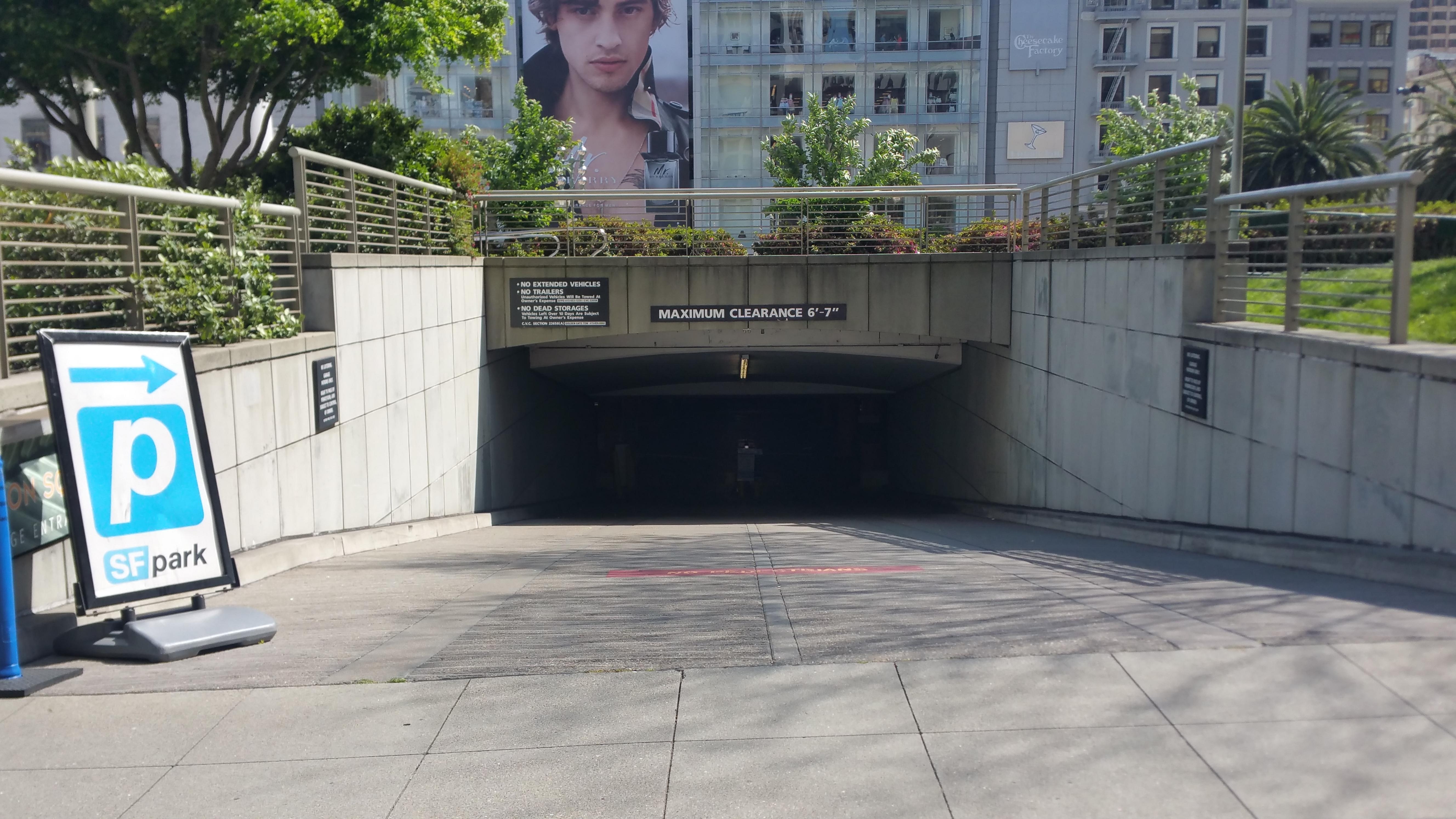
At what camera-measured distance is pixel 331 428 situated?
10.1 m

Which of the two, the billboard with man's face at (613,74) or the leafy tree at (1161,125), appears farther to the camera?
the billboard with man's face at (613,74)

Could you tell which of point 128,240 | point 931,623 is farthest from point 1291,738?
point 128,240

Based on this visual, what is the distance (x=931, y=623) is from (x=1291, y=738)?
1.99 meters

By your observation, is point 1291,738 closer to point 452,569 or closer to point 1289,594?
point 1289,594

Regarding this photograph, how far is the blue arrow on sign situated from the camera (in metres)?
5.50

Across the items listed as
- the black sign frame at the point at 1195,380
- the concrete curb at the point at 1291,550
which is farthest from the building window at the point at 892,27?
the black sign frame at the point at 1195,380

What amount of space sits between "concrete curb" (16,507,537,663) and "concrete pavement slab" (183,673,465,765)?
1255mm

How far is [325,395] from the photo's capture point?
9867 mm

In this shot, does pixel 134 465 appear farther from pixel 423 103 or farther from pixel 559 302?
pixel 423 103

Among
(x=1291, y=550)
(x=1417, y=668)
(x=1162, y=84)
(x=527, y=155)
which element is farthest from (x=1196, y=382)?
(x=1162, y=84)

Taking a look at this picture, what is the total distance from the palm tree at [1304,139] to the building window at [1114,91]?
16.4 meters

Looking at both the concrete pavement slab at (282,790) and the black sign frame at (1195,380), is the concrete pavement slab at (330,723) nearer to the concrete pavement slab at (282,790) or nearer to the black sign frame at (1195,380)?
the concrete pavement slab at (282,790)

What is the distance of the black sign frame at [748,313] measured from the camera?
1786 cm

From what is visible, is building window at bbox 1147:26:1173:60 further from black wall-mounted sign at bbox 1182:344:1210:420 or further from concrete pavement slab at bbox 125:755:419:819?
concrete pavement slab at bbox 125:755:419:819
